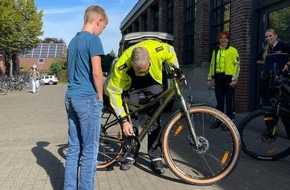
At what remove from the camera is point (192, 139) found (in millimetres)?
4547

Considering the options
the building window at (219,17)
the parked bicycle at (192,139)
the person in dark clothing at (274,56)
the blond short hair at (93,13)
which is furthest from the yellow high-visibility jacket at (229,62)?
the blond short hair at (93,13)

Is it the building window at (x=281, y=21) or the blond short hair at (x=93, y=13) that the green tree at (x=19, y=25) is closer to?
the building window at (x=281, y=21)

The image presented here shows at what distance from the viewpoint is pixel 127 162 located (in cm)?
507

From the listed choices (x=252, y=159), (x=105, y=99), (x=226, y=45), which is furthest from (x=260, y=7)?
(x=105, y=99)

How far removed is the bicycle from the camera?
5.42 m

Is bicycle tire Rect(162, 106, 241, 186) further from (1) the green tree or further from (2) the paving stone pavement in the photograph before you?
(1) the green tree

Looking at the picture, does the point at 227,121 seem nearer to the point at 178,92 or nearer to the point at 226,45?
the point at 178,92

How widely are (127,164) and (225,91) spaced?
3821 mm

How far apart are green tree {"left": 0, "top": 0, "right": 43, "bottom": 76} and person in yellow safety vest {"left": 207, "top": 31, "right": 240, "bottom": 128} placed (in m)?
25.0

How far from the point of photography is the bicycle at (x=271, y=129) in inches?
213

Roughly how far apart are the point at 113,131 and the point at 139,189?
41.8 inches

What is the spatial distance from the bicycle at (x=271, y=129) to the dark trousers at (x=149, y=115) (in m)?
1.30

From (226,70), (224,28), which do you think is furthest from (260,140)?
(224,28)

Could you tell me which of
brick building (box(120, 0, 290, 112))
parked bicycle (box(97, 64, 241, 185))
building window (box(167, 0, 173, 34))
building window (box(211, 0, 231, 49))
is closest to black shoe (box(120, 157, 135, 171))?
parked bicycle (box(97, 64, 241, 185))
